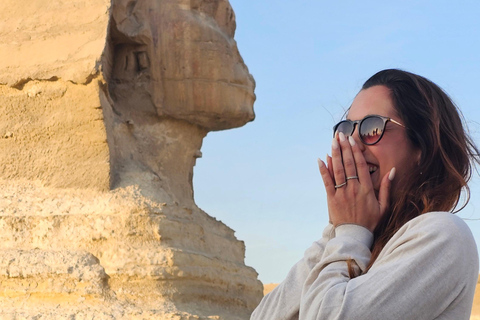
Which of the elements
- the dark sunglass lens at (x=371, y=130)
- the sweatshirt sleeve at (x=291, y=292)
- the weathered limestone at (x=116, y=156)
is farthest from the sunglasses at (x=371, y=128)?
the weathered limestone at (x=116, y=156)

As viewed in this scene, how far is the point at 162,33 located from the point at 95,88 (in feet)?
3.31

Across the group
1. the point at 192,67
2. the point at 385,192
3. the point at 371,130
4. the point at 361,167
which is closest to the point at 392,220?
the point at 385,192

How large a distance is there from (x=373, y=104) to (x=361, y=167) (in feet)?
0.95

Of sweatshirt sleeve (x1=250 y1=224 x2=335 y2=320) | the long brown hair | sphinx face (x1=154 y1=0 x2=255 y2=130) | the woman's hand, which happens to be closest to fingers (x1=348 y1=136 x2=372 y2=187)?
the woman's hand

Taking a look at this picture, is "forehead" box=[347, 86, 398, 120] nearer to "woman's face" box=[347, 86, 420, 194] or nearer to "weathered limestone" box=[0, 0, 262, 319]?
"woman's face" box=[347, 86, 420, 194]

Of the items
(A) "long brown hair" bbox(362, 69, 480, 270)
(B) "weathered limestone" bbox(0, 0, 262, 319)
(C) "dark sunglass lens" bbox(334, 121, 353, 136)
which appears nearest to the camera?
(A) "long brown hair" bbox(362, 69, 480, 270)

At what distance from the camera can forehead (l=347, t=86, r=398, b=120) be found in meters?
2.65

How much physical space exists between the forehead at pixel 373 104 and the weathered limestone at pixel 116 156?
10.7ft

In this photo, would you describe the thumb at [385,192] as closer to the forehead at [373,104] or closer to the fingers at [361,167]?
the fingers at [361,167]

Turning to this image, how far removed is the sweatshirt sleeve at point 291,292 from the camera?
254 cm

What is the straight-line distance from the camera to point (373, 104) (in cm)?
269

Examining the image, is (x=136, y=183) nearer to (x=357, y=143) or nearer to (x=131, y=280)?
(x=131, y=280)

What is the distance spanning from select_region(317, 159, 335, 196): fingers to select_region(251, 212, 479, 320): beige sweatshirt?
25 cm

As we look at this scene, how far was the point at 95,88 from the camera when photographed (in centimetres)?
632
